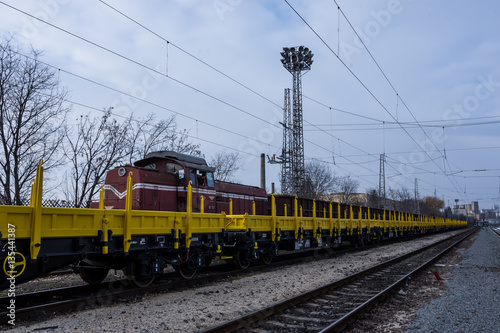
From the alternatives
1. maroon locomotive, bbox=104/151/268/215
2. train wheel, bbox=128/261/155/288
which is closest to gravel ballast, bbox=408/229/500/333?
train wheel, bbox=128/261/155/288

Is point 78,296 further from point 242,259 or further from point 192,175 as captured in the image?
point 242,259

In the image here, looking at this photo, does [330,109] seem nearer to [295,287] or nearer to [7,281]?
[295,287]

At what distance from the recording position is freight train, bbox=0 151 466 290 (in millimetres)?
5707

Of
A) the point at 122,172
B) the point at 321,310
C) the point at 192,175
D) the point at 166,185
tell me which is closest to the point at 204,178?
the point at 192,175

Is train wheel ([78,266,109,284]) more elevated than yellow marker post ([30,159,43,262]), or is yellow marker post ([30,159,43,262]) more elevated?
yellow marker post ([30,159,43,262])

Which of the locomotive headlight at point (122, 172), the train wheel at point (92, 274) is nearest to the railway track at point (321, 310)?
the train wheel at point (92, 274)

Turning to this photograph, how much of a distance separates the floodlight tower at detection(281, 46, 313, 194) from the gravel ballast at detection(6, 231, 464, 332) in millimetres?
23509

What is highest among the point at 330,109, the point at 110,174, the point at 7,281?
the point at 330,109

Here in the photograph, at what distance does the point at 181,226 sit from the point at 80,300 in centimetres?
266

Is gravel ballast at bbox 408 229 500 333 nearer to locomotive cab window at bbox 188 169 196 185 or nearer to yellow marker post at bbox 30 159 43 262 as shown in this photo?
yellow marker post at bbox 30 159 43 262

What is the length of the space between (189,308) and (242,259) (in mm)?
5375

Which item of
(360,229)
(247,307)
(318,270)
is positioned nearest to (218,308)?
(247,307)

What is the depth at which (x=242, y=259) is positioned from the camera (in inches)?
480

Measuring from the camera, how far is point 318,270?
1230cm
